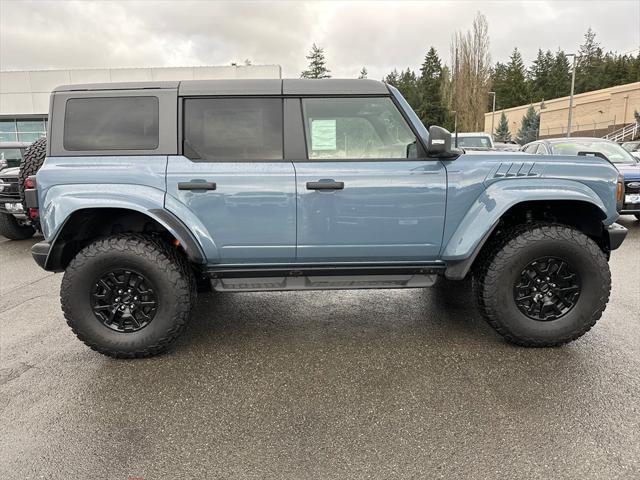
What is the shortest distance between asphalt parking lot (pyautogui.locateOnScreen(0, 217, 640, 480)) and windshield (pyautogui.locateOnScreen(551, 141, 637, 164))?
572 centimetres

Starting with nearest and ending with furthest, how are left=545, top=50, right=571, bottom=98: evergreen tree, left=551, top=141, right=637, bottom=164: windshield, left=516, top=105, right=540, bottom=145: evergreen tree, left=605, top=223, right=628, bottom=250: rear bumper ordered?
left=605, top=223, right=628, bottom=250: rear bumper → left=551, top=141, right=637, bottom=164: windshield → left=516, top=105, right=540, bottom=145: evergreen tree → left=545, top=50, right=571, bottom=98: evergreen tree

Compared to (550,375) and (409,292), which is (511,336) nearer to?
(550,375)

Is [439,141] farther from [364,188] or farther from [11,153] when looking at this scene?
[11,153]

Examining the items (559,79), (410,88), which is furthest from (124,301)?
(559,79)

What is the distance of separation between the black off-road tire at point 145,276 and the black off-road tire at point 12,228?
6167 millimetres

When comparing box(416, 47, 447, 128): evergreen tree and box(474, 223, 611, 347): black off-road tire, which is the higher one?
box(416, 47, 447, 128): evergreen tree

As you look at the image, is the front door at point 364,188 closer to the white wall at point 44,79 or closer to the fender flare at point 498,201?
the fender flare at point 498,201

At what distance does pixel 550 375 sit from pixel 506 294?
24.1 inches

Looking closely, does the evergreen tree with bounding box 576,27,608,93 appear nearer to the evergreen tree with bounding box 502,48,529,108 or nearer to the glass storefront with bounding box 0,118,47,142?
the evergreen tree with bounding box 502,48,529,108

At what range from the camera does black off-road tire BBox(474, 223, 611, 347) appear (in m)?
3.21

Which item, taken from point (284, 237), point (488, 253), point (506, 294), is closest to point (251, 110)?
point (284, 237)

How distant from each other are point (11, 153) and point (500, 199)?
1060cm

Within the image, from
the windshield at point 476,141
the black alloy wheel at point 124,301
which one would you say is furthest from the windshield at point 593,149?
→ the black alloy wheel at point 124,301

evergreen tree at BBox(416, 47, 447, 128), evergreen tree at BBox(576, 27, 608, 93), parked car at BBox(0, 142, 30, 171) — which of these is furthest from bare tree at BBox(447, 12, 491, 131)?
parked car at BBox(0, 142, 30, 171)
